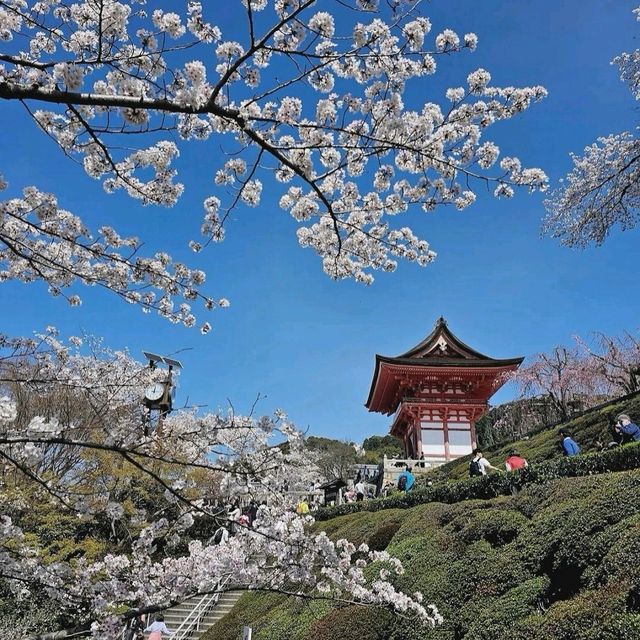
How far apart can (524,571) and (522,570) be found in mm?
33

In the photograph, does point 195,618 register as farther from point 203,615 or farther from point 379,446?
point 379,446

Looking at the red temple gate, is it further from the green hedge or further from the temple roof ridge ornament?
the green hedge

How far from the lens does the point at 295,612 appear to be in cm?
874

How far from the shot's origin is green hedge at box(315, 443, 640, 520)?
7824 millimetres

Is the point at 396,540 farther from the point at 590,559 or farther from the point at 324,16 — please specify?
the point at 324,16

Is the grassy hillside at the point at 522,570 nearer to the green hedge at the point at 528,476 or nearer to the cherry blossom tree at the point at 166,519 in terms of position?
the green hedge at the point at 528,476

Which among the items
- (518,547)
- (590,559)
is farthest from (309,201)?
(518,547)

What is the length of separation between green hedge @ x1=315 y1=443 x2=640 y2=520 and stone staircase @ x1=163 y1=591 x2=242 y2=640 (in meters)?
5.48

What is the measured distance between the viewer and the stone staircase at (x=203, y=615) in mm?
12539

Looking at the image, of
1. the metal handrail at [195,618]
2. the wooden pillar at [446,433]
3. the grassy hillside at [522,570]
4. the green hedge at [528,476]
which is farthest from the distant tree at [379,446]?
the grassy hillside at [522,570]

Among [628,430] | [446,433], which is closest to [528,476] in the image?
[628,430]

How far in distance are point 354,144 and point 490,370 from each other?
22.1 meters

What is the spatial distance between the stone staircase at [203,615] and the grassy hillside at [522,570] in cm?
423

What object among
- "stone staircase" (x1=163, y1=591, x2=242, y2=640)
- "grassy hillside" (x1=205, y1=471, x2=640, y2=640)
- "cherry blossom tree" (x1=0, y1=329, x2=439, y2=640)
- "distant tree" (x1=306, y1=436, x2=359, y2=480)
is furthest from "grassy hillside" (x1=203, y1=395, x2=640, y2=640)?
"distant tree" (x1=306, y1=436, x2=359, y2=480)
